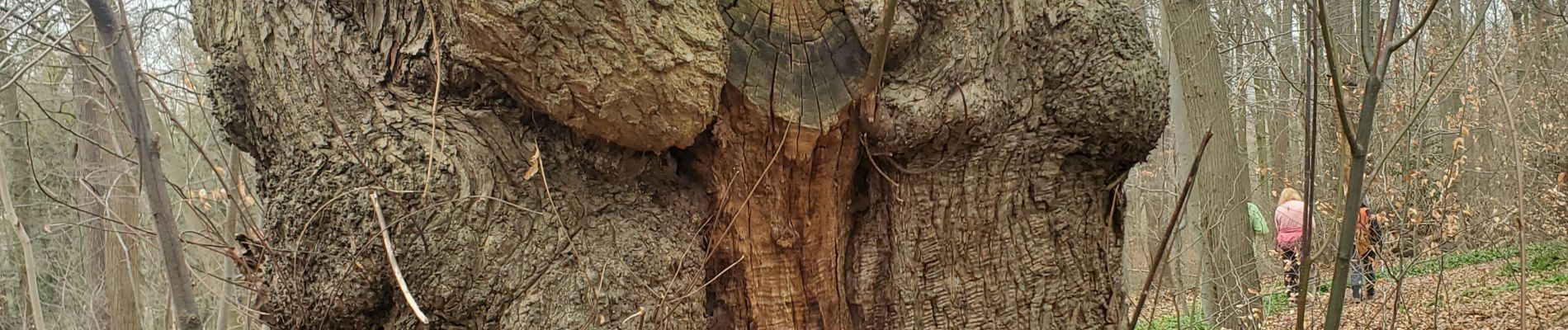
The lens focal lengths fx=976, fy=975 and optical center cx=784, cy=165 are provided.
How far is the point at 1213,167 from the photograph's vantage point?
6.51 m

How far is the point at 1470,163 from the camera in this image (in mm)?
9711

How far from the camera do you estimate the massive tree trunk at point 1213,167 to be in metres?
6.30

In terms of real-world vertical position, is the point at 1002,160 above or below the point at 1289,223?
above

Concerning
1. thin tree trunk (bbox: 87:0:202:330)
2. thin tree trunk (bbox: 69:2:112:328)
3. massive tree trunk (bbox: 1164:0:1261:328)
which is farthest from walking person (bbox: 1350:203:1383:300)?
thin tree trunk (bbox: 69:2:112:328)

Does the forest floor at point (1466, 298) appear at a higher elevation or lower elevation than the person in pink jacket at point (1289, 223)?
lower

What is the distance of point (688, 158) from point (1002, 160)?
0.68m

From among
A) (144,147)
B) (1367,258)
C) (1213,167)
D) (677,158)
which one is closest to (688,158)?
(677,158)

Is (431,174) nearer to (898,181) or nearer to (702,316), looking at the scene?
(702,316)

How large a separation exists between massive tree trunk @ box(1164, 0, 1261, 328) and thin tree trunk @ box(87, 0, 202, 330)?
581cm

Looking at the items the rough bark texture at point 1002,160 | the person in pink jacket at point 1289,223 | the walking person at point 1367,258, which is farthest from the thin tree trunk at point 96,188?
the person in pink jacket at point 1289,223

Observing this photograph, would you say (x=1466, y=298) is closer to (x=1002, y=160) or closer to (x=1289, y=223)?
(x=1289, y=223)

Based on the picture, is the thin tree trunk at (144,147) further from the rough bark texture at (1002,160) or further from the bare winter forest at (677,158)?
the rough bark texture at (1002,160)

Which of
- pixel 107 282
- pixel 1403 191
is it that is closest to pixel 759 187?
pixel 1403 191

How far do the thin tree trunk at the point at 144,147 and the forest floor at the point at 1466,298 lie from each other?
493cm
